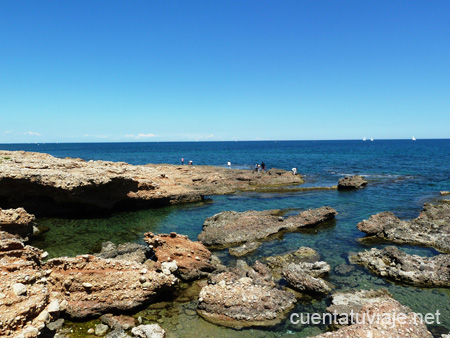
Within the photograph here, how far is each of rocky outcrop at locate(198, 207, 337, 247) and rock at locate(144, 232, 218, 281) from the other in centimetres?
336

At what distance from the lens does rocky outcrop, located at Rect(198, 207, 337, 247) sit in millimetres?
19094

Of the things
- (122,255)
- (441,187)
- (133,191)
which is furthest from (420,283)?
(441,187)

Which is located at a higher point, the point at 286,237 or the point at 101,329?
the point at 101,329

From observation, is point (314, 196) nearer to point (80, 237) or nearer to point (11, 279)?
point (80, 237)

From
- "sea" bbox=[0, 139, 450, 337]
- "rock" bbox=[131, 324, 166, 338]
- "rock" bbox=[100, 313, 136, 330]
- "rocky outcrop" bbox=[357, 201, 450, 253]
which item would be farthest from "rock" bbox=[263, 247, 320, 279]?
"rock" bbox=[100, 313, 136, 330]

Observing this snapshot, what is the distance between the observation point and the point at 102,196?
25312 millimetres

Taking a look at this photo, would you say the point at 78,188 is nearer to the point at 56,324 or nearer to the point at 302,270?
the point at 56,324

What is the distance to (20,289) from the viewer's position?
306 inches

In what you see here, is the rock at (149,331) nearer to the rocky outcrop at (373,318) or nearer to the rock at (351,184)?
the rocky outcrop at (373,318)

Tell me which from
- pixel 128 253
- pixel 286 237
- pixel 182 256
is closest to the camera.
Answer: pixel 182 256

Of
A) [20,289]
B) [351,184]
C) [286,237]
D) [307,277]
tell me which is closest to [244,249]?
[286,237]

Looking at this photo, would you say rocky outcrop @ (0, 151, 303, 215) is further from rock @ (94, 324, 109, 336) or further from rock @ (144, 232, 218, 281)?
rock @ (94, 324, 109, 336)

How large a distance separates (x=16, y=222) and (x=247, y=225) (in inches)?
596

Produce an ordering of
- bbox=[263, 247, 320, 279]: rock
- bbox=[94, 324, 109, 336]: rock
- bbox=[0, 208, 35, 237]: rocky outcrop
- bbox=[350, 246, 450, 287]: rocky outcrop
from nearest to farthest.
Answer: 1. bbox=[94, 324, 109, 336]: rock
2. bbox=[350, 246, 450, 287]: rocky outcrop
3. bbox=[263, 247, 320, 279]: rock
4. bbox=[0, 208, 35, 237]: rocky outcrop
